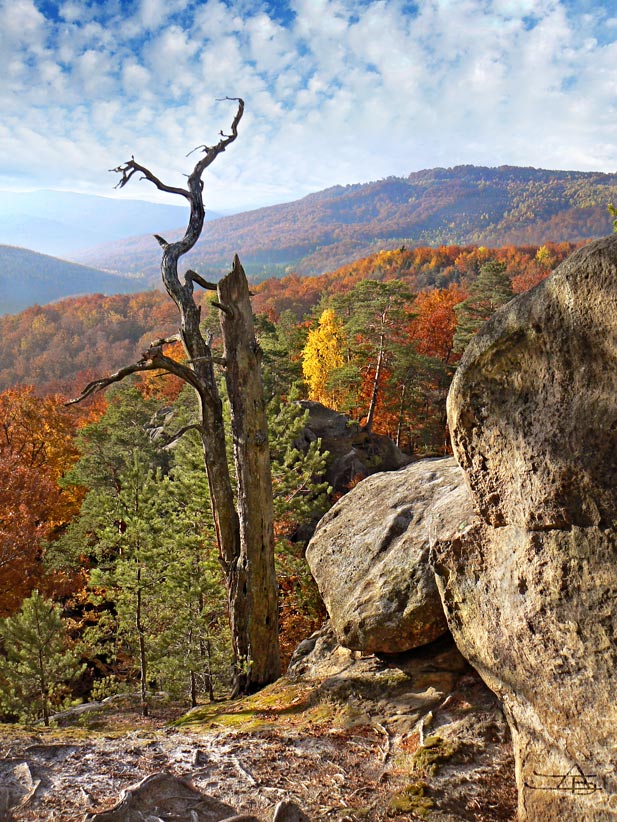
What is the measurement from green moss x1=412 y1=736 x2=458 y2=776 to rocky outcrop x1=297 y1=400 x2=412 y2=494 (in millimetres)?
16508

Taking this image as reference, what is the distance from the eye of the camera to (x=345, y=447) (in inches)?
893

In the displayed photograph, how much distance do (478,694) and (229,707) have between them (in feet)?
10.7

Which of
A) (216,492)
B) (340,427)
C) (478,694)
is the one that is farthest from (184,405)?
(478,694)

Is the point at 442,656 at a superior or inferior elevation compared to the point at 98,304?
inferior

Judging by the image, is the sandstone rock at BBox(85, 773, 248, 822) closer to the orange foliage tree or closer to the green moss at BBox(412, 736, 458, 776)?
the green moss at BBox(412, 736, 458, 776)

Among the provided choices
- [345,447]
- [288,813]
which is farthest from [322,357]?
[288,813]

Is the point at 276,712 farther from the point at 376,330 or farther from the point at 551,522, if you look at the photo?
the point at 376,330

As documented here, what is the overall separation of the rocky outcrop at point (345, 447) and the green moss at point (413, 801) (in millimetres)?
17021

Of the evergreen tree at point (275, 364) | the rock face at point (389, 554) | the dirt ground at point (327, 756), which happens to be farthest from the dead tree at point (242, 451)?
the evergreen tree at point (275, 364)

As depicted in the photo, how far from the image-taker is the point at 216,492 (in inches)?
289

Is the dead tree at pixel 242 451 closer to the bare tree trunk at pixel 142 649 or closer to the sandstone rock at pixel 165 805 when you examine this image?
the bare tree trunk at pixel 142 649

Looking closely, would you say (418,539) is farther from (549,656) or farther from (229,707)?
(229,707)

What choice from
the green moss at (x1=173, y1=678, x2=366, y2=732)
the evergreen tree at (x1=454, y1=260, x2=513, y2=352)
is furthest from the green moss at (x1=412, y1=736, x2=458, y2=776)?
the evergreen tree at (x1=454, y1=260, x2=513, y2=352)

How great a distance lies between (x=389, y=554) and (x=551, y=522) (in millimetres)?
2850
